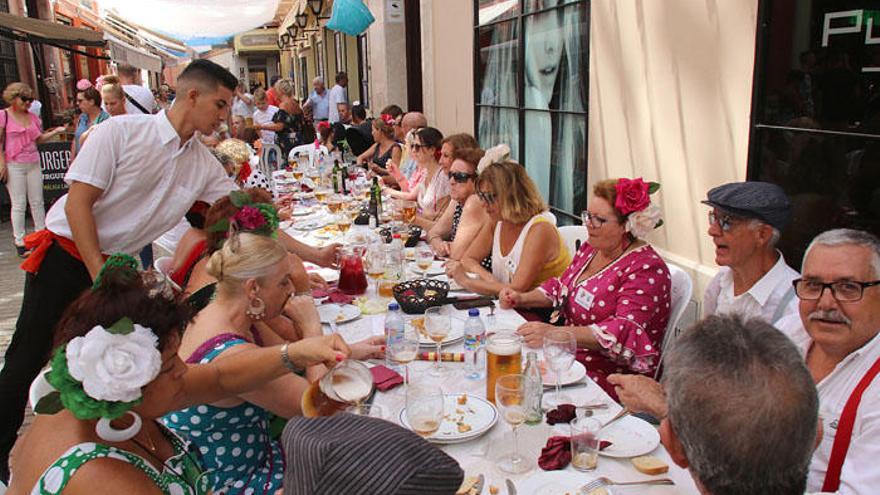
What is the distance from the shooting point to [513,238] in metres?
3.98

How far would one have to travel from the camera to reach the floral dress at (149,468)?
1.36 m

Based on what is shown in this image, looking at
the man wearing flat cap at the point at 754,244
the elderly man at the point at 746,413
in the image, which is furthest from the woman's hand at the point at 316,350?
the man wearing flat cap at the point at 754,244

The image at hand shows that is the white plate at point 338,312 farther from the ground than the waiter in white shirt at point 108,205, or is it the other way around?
the waiter in white shirt at point 108,205

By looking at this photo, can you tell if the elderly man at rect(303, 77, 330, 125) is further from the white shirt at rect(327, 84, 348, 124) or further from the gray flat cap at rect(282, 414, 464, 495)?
the gray flat cap at rect(282, 414, 464, 495)

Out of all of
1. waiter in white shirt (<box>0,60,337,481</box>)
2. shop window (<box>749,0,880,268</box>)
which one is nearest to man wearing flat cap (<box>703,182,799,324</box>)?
shop window (<box>749,0,880,268</box>)

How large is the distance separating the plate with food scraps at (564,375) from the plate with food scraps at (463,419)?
246mm

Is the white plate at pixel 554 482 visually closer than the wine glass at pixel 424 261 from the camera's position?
Yes

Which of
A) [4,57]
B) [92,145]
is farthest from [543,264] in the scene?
[4,57]

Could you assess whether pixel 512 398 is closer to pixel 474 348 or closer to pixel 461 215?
pixel 474 348

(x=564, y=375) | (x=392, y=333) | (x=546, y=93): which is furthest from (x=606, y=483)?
(x=546, y=93)

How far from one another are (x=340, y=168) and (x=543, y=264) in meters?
3.99

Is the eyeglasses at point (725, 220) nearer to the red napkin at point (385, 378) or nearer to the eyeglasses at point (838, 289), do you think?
the eyeglasses at point (838, 289)

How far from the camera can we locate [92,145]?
125 inches

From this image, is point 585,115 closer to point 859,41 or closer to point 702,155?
point 702,155
